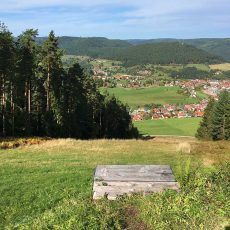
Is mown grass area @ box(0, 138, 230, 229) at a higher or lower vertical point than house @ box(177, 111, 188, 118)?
higher

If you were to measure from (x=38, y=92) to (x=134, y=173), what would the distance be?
1584 inches

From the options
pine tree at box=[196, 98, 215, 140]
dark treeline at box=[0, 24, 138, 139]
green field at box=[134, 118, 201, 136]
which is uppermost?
dark treeline at box=[0, 24, 138, 139]

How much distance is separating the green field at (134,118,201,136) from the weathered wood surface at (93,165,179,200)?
297ft

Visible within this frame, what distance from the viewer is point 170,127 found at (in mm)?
114500

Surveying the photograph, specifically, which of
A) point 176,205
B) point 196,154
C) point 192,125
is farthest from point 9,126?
point 192,125

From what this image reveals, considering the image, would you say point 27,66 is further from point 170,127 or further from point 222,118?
point 170,127

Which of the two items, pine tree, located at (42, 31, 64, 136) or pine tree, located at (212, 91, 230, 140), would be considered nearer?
pine tree, located at (42, 31, 64, 136)

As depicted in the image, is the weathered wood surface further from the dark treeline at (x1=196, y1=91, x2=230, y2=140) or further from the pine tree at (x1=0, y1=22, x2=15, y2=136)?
the dark treeline at (x1=196, y1=91, x2=230, y2=140)

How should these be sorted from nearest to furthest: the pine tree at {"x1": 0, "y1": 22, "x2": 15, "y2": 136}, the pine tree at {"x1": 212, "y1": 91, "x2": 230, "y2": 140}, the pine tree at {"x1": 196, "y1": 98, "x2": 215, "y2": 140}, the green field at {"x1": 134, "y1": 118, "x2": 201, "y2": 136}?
the pine tree at {"x1": 0, "y1": 22, "x2": 15, "y2": 136} < the pine tree at {"x1": 212, "y1": 91, "x2": 230, "y2": 140} < the pine tree at {"x1": 196, "y1": 98, "x2": 215, "y2": 140} < the green field at {"x1": 134, "y1": 118, "x2": 201, "y2": 136}

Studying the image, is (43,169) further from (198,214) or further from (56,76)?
(56,76)

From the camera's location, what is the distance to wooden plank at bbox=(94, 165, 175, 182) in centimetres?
1122

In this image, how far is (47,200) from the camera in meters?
12.8

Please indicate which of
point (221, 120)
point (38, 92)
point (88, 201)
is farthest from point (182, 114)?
point (88, 201)

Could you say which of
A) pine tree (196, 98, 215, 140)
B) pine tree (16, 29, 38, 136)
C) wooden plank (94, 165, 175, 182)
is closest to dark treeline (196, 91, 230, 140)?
pine tree (196, 98, 215, 140)
